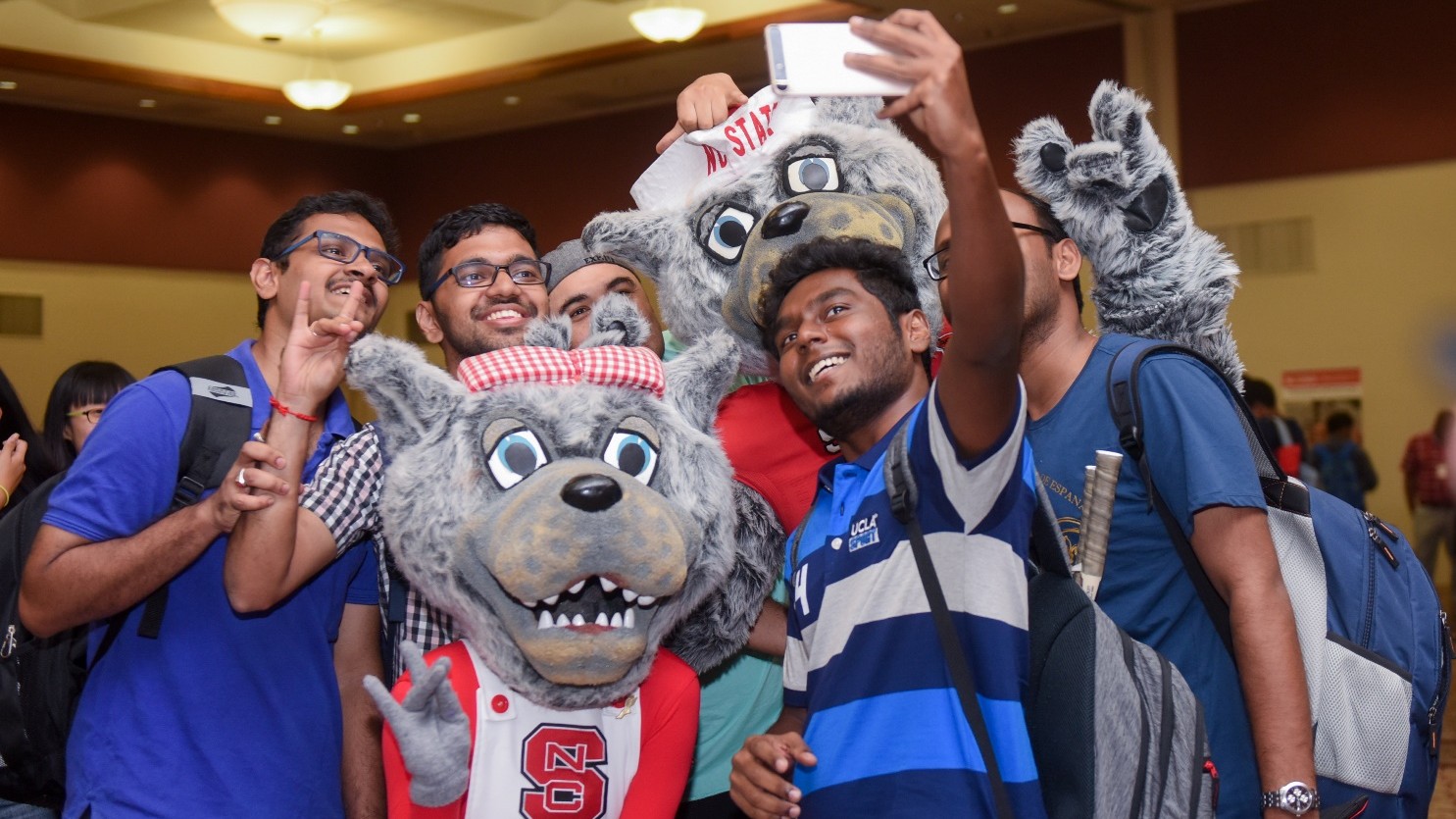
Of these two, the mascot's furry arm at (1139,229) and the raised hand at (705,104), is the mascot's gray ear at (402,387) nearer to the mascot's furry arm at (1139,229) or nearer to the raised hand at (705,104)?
the raised hand at (705,104)

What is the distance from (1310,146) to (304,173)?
29.2 feet

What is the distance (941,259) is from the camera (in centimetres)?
235

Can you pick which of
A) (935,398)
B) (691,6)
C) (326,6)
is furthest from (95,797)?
(691,6)

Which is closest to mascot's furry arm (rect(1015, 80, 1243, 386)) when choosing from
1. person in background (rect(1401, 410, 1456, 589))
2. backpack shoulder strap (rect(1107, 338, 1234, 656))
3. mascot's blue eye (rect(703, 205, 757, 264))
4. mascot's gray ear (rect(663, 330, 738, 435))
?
backpack shoulder strap (rect(1107, 338, 1234, 656))

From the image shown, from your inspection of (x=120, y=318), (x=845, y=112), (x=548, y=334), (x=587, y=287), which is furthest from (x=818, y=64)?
(x=120, y=318)

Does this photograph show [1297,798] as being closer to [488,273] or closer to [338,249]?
[488,273]

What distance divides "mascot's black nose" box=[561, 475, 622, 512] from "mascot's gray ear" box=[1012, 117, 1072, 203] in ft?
3.49

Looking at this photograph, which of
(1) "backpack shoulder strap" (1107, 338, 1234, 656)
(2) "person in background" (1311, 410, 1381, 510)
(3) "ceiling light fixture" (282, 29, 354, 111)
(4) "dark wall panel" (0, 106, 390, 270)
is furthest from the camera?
(4) "dark wall panel" (0, 106, 390, 270)

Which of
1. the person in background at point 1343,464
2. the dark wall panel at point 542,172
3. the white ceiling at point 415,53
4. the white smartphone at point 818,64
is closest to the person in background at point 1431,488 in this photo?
the person in background at point 1343,464

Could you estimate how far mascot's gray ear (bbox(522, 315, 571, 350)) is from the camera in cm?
231

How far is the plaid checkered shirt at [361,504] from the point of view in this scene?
2.30 m

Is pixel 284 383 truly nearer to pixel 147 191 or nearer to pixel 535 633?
pixel 535 633

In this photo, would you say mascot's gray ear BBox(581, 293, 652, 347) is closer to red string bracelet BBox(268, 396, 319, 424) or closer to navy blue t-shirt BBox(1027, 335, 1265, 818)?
red string bracelet BBox(268, 396, 319, 424)

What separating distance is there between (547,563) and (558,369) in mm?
347
